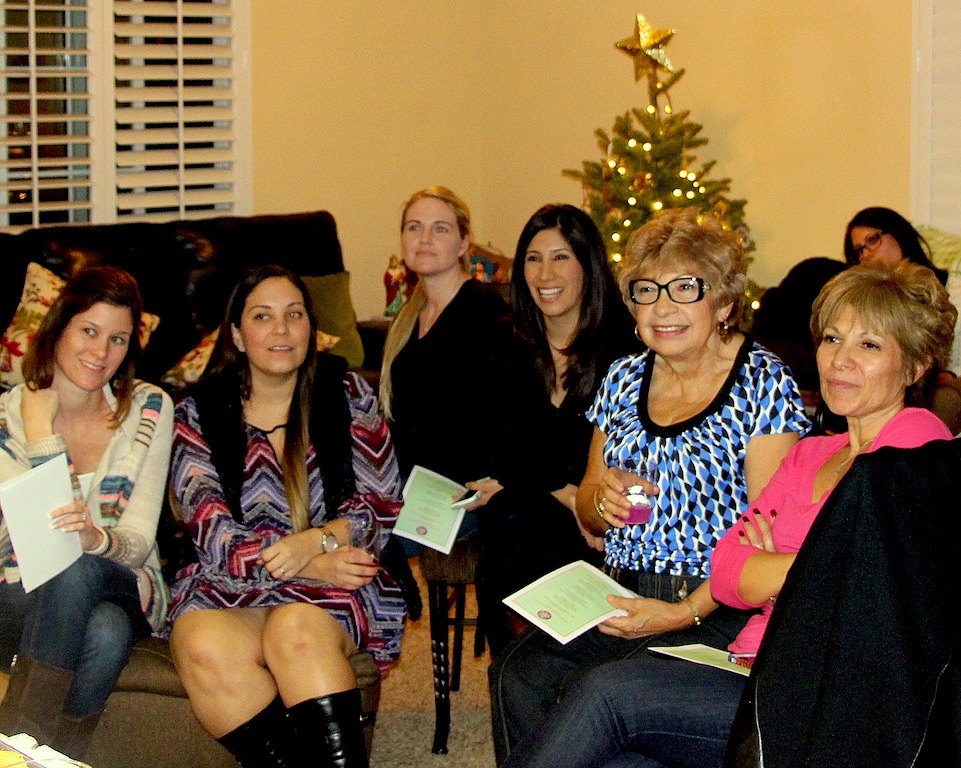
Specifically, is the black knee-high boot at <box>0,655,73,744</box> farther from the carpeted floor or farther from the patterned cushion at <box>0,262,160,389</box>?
the patterned cushion at <box>0,262,160,389</box>

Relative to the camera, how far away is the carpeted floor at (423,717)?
10.1 ft

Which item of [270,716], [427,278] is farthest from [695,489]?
[427,278]

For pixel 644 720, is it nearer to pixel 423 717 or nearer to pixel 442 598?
pixel 442 598

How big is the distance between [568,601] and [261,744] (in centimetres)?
70

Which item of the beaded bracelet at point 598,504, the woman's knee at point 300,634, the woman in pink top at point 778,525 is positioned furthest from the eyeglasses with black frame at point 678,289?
the woman's knee at point 300,634

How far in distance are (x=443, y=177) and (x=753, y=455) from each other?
421 centimetres

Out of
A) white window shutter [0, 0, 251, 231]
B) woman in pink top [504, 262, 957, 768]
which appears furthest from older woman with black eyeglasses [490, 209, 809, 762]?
white window shutter [0, 0, 251, 231]

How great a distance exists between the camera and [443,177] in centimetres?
632

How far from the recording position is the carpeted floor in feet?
10.1

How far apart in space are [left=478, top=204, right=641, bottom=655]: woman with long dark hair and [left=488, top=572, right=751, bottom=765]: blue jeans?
39cm

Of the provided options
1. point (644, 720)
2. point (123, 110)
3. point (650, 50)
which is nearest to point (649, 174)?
point (650, 50)

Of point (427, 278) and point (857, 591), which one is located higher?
point (427, 278)

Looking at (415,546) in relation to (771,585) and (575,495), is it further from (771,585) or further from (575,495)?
(771,585)

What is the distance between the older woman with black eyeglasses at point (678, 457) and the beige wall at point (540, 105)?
2.54 m
